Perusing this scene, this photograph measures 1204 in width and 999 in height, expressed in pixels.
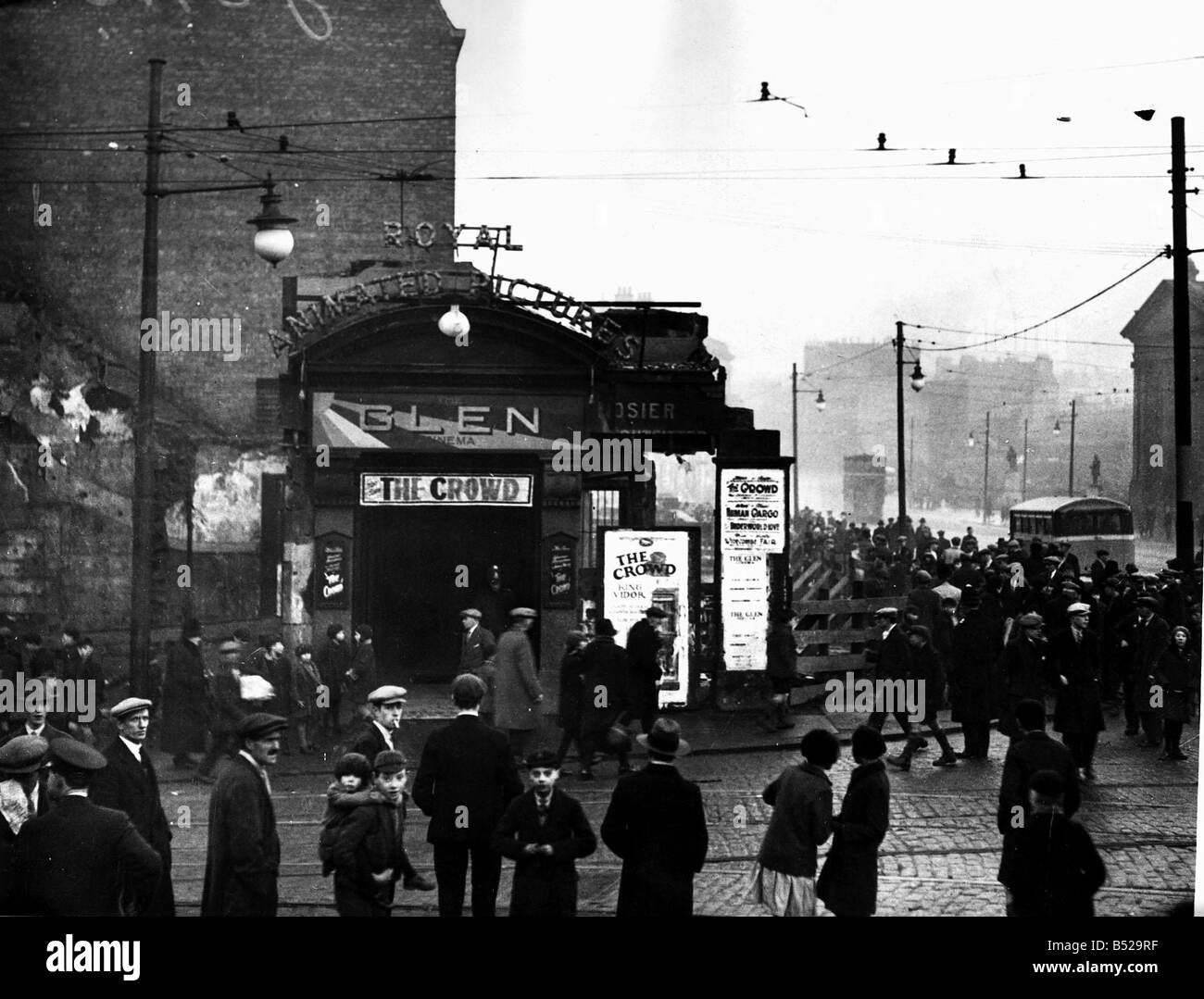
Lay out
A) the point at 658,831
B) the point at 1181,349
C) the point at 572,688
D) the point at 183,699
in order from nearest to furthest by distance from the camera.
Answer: the point at 658,831
the point at 1181,349
the point at 183,699
the point at 572,688

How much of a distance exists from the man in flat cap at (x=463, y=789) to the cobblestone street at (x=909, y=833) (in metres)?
0.94

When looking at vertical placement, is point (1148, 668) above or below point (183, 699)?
above

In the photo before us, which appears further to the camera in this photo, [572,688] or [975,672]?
[975,672]

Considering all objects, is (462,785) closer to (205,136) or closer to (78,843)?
(78,843)

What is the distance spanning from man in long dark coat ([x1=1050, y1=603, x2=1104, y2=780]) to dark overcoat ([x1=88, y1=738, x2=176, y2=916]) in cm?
693

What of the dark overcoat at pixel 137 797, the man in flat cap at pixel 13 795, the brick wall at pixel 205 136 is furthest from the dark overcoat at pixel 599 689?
the man in flat cap at pixel 13 795

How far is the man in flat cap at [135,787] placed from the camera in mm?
8000

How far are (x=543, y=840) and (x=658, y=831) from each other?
1.88 ft

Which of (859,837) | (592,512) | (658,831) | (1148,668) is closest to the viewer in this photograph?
(658,831)

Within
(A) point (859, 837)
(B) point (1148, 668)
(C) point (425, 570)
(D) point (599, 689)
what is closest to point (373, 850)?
(A) point (859, 837)

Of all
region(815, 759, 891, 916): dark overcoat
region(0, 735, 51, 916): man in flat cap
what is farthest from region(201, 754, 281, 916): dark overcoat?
region(815, 759, 891, 916): dark overcoat

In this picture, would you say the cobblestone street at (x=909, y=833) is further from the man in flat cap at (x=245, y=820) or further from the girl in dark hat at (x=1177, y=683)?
the man in flat cap at (x=245, y=820)

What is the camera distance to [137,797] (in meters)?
8.06
